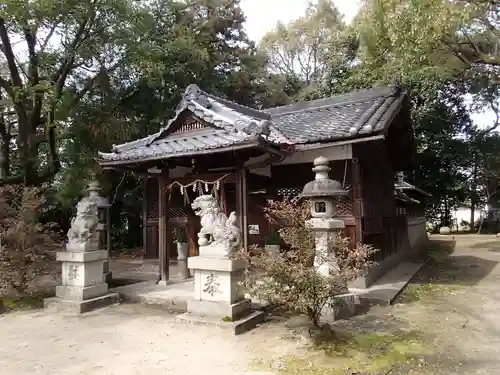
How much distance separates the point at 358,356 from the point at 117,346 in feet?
12.1

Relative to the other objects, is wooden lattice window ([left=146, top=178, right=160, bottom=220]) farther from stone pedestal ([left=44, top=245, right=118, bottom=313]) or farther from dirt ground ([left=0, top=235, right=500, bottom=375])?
dirt ground ([left=0, top=235, right=500, bottom=375])

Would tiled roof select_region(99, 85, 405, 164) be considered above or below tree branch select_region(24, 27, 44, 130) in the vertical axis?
below

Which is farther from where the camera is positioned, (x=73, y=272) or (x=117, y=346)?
(x=73, y=272)

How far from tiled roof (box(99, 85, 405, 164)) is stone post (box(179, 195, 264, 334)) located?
1.72m

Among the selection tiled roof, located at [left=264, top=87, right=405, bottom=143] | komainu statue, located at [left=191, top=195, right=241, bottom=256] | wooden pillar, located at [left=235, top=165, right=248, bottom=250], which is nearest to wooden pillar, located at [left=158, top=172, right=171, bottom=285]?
wooden pillar, located at [left=235, top=165, right=248, bottom=250]

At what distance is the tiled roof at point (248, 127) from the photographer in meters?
8.23

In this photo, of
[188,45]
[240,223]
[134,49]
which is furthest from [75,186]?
[240,223]

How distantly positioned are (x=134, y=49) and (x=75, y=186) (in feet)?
19.5

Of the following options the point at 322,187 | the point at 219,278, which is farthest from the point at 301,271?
the point at 322,187

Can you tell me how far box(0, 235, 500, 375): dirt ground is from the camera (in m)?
5.02

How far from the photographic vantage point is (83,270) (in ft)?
27.0

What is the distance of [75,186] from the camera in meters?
15.0

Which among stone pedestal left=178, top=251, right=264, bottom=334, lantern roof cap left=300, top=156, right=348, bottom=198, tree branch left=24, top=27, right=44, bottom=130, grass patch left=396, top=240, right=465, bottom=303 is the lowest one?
grass patch left=396, top=240, right=465, bottom=303

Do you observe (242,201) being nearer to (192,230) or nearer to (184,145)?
(184,145)
